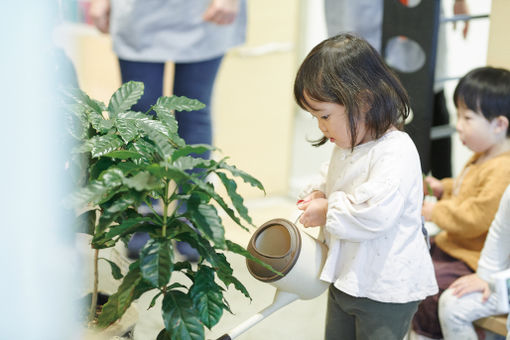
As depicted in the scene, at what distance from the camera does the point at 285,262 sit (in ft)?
4.09

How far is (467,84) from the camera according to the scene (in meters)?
1.64

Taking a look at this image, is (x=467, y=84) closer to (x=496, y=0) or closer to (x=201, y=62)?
(x=496, y=0)

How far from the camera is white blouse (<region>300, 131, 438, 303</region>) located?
1.19 m

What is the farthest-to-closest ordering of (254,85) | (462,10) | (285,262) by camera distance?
1. (254,85)
2. (462,10)
3. (285,262)

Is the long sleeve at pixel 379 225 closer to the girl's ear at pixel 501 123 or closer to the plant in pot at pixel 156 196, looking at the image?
the plant in pot at pixel 156 196

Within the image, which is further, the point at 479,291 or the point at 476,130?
the point at 476,130

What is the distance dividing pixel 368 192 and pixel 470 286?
508 millimetres

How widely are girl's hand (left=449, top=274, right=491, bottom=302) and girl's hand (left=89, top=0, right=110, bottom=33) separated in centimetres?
143

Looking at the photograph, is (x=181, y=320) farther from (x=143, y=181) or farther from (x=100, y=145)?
(x=100, y=145)

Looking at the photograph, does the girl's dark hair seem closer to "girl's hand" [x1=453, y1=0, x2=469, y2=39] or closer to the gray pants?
the gray pants

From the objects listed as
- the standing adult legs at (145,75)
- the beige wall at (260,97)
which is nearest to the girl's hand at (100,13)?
the standing adult legs at (145,75)

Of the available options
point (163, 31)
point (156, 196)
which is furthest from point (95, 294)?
point (163, 31)

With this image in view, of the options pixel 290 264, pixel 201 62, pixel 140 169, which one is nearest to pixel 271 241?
pixel 290 264

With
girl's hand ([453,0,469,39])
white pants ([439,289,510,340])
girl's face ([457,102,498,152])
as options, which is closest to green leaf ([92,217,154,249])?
white pants ([439,289,510,340])
